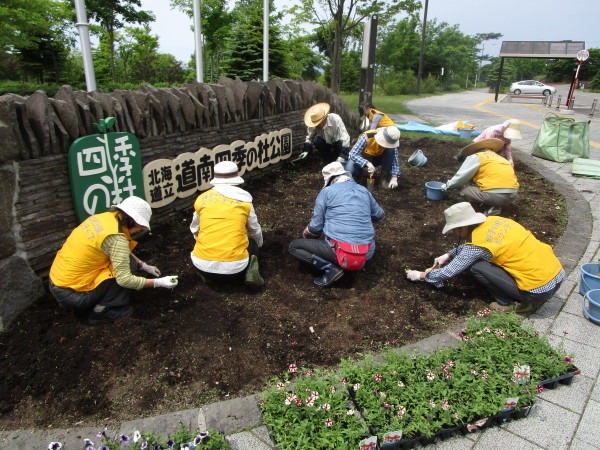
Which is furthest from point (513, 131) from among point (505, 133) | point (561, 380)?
point (561, 380)

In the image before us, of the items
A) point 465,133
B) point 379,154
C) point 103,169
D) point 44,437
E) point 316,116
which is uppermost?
point 316,116

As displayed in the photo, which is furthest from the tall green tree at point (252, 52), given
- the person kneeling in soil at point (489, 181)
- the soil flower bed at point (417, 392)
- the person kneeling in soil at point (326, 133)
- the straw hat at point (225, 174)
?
the soil flower bed at point (417, 392)

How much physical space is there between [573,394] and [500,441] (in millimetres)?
772

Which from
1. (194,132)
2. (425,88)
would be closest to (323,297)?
(194,132)

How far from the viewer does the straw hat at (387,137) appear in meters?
6.25

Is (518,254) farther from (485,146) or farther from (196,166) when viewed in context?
(196,166)

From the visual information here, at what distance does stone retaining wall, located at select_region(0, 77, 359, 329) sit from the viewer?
334 centimetres

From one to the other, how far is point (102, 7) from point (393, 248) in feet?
70.1

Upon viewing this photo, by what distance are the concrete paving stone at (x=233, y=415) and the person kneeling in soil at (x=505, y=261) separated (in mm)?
2147

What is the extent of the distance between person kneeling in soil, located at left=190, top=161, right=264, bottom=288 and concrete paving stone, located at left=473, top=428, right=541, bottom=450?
2.21 meters

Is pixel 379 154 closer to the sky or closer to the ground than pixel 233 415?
closer to the sky

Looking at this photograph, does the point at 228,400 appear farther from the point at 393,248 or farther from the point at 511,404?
the point at 393,248

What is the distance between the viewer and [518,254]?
3518 millimetres

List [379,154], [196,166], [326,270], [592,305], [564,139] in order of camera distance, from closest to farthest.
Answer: [592,305]
[326,270]
[196,166]
[379,154]
[564,139]
